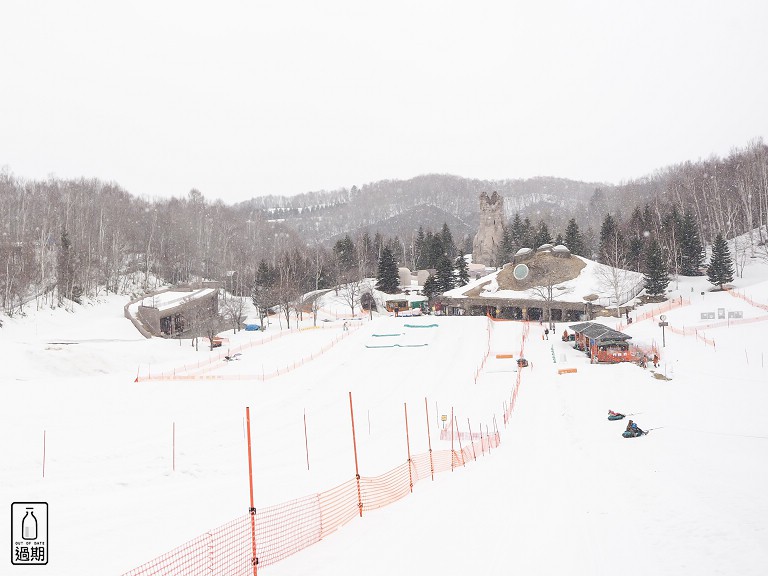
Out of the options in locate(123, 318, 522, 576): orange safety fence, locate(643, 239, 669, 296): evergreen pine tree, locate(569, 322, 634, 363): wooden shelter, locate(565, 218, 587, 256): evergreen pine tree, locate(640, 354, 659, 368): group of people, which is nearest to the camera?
locate(123, 318, 522, 576): orange safety fence

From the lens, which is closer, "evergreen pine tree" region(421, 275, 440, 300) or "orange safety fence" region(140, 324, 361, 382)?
"orange safety fence" region(140, 324, 361, 382)

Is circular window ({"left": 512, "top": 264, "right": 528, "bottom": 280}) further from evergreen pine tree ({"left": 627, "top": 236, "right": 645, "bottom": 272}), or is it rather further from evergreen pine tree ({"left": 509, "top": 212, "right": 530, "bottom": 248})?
evergreen pine tree ({"left": 509, "top": 212, "right": 530, "bottom": 248})

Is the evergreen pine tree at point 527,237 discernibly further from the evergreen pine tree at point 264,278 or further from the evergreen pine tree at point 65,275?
the evergreen pine tree at point 65,275

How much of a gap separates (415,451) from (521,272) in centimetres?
5306

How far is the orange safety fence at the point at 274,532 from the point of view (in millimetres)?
9039

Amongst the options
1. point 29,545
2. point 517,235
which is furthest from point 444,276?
point 29,545

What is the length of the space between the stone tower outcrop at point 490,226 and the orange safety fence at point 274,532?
332 feet

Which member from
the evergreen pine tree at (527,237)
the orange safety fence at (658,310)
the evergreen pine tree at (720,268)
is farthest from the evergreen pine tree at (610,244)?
the orange safety fence at (658,310)

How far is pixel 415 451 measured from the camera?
2167cm

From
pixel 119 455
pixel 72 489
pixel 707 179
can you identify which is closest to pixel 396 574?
pixel 72 489

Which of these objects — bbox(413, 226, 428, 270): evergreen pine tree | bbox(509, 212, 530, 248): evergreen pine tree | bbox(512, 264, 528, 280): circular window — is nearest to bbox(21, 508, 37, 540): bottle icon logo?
bbox(512, 264, 528, 280): circular window

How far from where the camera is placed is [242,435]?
2323 centimetres

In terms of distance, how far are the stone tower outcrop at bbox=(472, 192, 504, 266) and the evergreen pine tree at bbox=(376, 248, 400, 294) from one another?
33.7 metres

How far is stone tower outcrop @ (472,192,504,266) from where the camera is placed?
4473 inches
